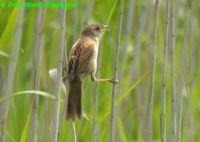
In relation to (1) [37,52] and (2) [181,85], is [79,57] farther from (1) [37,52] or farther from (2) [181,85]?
(2) [181,85]

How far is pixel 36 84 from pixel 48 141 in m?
0.92

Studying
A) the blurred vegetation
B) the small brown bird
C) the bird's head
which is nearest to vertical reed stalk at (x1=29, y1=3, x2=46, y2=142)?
the blurred vegetation

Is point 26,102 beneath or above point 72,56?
beneath

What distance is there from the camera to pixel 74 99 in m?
2.57

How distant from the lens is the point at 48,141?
2.96 m

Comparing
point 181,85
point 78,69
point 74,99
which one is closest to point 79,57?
point 78,69

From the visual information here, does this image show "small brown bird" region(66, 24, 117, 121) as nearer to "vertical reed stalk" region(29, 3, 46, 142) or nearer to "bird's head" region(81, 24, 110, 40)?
"bird's head" region(81, 24, 110, 40)

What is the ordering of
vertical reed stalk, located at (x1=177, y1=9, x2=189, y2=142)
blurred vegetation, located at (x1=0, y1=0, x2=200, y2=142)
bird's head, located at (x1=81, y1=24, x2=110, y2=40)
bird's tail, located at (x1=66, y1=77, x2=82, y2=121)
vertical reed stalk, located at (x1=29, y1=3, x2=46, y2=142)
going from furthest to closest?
1. vertical reed stalk, located at (x1=177, y1=9, x2=189, y2=142)
2. bird's head, located at (x1=81, y1=24, x2=110, y2=40)
3. blurred vegetation, located at (x1=0, y1=0, x2=200, y2=142)
4. bird's tail, located at (x1=66, y1=77, x2=82, y2=121)
5. vertical reed stalk, located at (x1=29, y1=3, x2=46, y2=142)

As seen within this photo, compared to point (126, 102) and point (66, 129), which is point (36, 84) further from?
point (126, 102)

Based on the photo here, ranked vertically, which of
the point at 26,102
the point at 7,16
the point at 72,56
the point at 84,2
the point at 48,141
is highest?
→ the point at 84,2

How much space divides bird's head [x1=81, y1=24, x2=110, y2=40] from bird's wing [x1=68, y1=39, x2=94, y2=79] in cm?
16

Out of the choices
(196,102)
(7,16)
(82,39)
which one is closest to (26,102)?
(82,39)

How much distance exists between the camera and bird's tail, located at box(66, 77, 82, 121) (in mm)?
2529

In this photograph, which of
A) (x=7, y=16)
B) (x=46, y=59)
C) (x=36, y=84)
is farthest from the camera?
(x=46, y=59)
